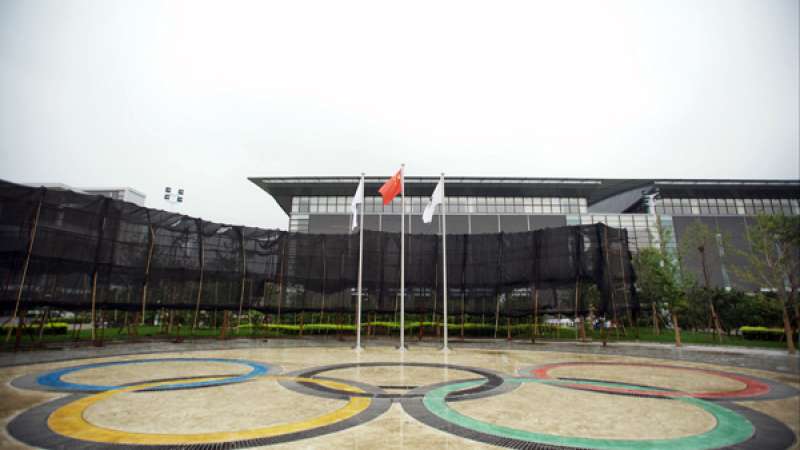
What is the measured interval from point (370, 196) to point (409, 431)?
42.4m

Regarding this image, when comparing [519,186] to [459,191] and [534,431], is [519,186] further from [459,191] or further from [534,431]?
[534,431]

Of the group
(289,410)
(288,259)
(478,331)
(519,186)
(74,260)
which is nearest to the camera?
(289,410)

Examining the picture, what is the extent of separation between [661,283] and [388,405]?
77.3ft

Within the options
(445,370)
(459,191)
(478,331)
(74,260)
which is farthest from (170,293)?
(459,191)

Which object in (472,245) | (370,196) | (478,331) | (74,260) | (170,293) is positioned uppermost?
(370,196)

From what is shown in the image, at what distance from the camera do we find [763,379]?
30.3 feet

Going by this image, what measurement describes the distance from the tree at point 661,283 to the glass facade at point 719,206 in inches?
851

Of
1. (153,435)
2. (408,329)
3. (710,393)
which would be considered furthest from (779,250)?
(153,435)

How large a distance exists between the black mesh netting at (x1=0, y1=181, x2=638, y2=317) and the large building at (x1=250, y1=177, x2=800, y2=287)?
62.8 feet

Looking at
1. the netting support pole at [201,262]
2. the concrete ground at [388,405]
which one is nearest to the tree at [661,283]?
the concrete ground at [388,405]

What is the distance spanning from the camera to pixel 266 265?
70.6 feet

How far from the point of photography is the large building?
43.7 meters

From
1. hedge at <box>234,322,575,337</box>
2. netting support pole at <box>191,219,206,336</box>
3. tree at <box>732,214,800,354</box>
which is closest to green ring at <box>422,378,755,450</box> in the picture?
tree at <box>732,214,800,354</box>

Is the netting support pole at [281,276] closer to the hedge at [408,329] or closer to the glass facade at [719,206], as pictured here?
the hedge at [408,329]
